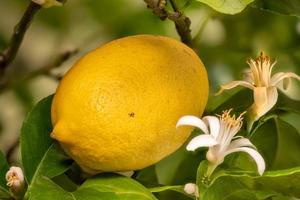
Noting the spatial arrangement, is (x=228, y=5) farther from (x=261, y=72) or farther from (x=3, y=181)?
(x=3, y=181)

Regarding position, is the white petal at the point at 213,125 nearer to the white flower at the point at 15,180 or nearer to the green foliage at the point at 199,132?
the green foliage at the point at 199,132

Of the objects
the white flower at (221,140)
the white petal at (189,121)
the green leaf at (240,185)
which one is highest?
the white petal at (189,121)

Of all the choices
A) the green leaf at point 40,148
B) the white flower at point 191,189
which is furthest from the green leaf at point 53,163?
the white flower at point 191,189

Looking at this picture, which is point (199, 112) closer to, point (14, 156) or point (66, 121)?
point (66, 121)

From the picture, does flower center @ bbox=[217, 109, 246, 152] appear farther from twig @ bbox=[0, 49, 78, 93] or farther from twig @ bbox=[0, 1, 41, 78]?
twig @ bbox=[0, 49, 78, 93]

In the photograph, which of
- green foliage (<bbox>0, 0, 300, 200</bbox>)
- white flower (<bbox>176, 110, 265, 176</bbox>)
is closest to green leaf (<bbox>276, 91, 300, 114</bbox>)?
green foliage (<bbox>0, 0, 300, 200</bbox>)

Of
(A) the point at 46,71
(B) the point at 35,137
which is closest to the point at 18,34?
(B) the point at 35,137
